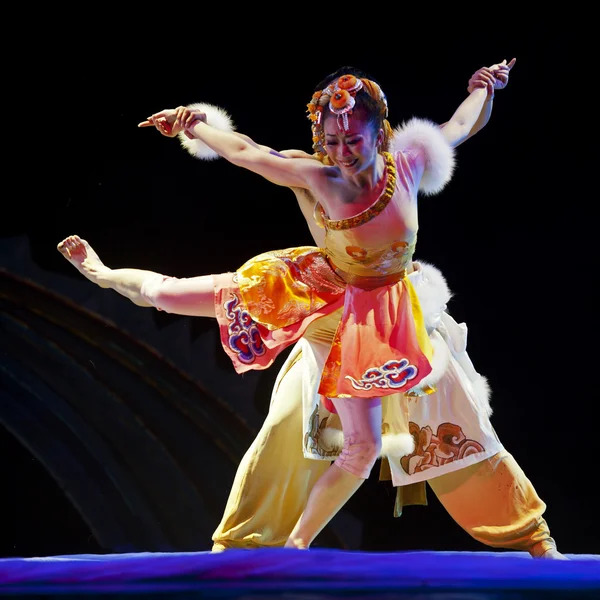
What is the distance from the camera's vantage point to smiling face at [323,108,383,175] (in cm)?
188

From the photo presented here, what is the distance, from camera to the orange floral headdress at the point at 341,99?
6.15ft

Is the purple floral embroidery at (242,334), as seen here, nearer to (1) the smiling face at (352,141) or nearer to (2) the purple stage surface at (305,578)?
(1) the smiling face at (352,141)

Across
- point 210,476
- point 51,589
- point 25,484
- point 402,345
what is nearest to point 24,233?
point 25,484

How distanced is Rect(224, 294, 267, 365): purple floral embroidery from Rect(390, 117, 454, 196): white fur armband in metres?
0.51

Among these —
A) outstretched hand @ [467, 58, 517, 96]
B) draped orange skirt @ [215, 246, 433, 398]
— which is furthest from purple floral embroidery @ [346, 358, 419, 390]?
outstretched hand @ [467, 58, 517, 96]

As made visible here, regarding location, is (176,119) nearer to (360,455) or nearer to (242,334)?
(242,334)

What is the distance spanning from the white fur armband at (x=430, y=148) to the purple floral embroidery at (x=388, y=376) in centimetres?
43

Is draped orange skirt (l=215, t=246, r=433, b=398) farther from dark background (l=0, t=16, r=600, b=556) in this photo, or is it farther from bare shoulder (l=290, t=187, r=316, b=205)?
dark background (l=0, t=16, r=600, b=556)

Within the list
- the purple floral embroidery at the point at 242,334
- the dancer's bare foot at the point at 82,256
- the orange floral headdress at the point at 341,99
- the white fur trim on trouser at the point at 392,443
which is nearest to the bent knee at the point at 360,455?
the white fur trim on trouser at the point at 392,443

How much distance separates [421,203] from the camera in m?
2.85

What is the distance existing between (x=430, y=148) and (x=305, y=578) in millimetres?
1063

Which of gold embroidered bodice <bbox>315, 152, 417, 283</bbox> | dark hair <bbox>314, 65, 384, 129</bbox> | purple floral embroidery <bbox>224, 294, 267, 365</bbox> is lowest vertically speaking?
purple floral embroidery <bbox>224, 294, 267, 365</bbox>

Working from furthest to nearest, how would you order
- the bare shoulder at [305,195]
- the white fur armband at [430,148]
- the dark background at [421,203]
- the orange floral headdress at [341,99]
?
the dark background at [421,203] < the bare shoulder at [305,195] < the white fur armband at [430,148] < the orange floral headdress at [341,99]

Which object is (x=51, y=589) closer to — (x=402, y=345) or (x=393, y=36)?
(x=402, y=345)
